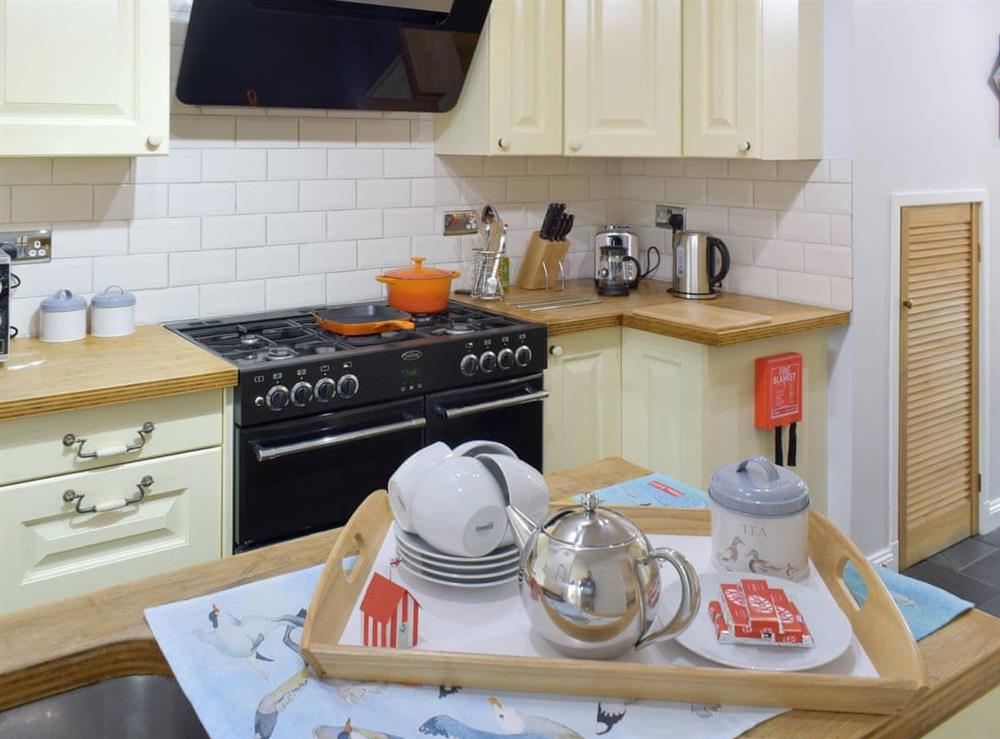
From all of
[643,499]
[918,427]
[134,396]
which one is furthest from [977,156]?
[134,396]

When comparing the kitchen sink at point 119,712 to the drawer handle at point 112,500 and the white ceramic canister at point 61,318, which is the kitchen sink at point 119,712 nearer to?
the drawer handle at point 112,500

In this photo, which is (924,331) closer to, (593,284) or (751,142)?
(751,142)

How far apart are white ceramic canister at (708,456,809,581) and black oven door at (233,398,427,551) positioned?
1.44 m

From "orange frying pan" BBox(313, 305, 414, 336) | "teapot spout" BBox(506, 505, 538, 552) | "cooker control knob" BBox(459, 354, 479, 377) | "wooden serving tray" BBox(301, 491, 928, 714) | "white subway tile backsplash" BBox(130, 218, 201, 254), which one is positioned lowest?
"wooden serving tray" BBox(301, 491, 928, 714)

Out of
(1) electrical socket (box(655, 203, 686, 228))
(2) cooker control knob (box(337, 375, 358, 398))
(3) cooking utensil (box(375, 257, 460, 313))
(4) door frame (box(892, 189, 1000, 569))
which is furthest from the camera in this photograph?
(1) electrical socket (box(655, 203, 686, 228))

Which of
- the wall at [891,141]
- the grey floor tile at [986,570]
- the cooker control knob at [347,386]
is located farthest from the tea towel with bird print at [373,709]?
the grey floor tile at [986,570]

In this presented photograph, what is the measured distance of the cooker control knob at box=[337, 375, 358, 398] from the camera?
8.11ft

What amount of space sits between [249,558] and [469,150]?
221cm

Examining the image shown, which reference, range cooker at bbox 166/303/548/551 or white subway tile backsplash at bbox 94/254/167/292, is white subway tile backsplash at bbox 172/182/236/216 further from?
range cooker at bbox 166/303/548/551

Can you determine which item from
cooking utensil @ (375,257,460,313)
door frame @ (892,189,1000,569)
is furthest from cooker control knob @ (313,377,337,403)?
door frame @ (892,189,1000,569)

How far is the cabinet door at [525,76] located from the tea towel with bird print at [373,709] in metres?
2.41

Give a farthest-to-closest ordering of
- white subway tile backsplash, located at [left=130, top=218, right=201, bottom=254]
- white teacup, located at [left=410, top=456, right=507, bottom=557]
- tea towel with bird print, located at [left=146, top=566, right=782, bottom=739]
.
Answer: white subway tile backsplash, located at [left=130, top=218, right=201, bottom=254]
white teacup, located at [left=410, top=456, right=507, bottom=557]
tea towel with bird print, located at [left=146, top=566, right=782, bottom=739]

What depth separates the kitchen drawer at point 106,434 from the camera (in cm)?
208

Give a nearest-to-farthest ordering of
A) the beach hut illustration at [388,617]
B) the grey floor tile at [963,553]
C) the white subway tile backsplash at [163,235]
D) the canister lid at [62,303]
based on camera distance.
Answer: the beach hut illustration at [388,617] < the canister lid at [62,303] < the white subway tile backsplash at [163,235] < the grey floor tile at [963,553]
